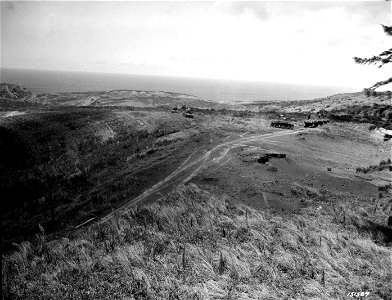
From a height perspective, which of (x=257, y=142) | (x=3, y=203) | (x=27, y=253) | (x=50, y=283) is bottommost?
(x=3, y=203)

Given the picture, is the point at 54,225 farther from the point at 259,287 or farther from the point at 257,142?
the point at 257,142

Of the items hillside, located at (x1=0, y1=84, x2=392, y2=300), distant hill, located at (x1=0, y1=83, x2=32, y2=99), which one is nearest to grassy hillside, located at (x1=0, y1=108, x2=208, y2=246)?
hillside, located at (x1=0, y1=84, x2=392, y2=300)

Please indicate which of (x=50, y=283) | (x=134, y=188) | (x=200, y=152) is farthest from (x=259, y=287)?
(x=200, y=152)

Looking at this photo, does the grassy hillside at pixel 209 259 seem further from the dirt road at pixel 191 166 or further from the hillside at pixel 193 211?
the dirt road at pixel 191 166

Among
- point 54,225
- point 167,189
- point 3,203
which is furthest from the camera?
point 3,203
